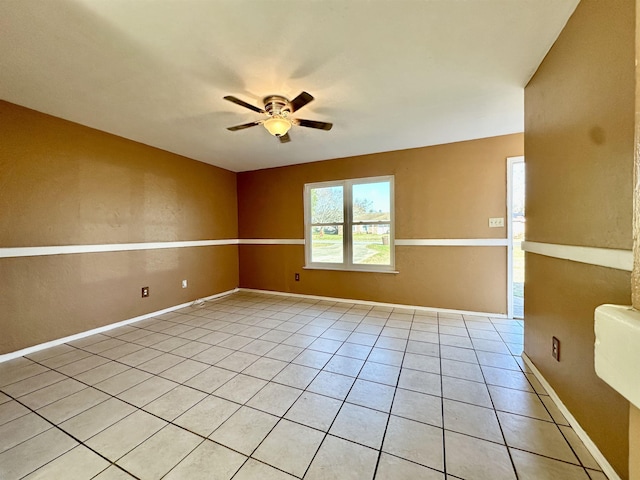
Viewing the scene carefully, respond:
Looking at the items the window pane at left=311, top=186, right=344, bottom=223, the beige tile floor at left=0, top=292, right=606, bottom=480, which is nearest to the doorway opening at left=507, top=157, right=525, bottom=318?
the beige tile floor at left=0, top=292, right=606, bottom=480

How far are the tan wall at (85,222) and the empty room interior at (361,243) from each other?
0.07 feet

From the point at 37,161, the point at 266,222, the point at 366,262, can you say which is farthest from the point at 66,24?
the point at 366,262

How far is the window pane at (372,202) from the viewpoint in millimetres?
3834

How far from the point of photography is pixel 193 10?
1392 mm

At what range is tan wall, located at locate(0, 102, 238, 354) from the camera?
7.75 feet

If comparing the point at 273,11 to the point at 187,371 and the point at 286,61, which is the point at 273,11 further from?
the point at 187,371

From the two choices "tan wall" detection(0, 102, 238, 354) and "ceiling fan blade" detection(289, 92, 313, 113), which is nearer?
"ceiling fan blade" detection(289, 92, 313, 113)

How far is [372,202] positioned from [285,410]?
301 centimetres

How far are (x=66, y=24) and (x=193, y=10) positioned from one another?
0.77 meters

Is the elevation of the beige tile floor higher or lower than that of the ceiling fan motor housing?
lower

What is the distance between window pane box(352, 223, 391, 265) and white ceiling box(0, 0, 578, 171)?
1.54 m

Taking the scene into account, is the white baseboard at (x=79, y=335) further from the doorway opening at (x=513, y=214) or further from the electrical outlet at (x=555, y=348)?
the doorway opening at (x=513, y=214)

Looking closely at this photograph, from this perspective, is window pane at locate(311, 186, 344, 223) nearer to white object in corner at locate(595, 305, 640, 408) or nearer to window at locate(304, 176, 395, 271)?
window at locate(304, 176, 395, 271)

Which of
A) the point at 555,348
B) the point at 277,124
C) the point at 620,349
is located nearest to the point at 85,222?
the point at 277,124
